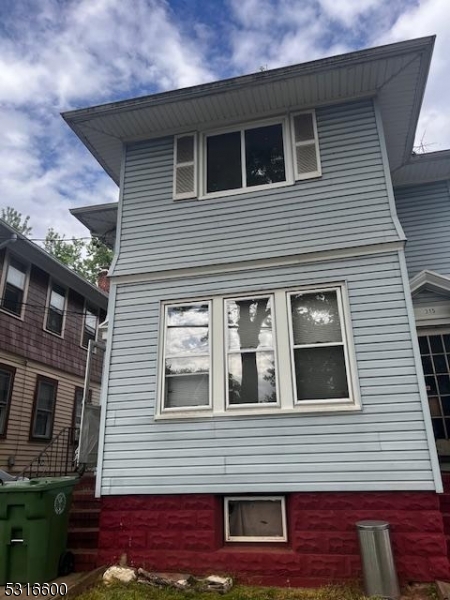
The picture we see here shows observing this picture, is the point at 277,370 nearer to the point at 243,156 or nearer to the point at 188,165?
the point at 243,156

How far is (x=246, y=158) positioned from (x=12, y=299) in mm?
7526

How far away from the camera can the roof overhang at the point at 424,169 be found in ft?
24.5

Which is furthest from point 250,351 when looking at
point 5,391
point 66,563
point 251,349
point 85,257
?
point 85,257

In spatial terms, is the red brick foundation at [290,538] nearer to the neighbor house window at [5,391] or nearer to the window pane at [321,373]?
the window pane at [321,373]

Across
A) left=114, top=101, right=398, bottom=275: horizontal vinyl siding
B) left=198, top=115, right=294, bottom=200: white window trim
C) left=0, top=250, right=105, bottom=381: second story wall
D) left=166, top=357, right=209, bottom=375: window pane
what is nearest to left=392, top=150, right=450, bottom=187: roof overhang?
left=114, top=101, right=398, bottom=275: horizontal vinyl siding

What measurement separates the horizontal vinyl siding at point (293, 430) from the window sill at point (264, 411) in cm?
5

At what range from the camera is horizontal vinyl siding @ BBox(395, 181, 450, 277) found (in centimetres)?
767

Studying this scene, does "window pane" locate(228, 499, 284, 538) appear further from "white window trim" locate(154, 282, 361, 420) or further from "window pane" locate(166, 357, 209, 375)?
"window pane" locate(166, 357, 209, 375)

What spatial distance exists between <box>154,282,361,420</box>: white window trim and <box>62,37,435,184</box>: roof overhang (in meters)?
2.95

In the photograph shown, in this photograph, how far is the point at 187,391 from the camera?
5.70 metres

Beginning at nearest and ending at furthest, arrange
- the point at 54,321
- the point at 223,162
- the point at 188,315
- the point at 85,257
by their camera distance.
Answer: the point at 188,315, the point at 223,162, the point at 54,321, the point at 85,257

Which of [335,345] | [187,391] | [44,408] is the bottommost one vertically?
[187,391]

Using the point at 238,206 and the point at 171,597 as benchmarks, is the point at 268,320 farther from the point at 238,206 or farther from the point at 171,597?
the point at 171,597

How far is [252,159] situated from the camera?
6566 millimetres
